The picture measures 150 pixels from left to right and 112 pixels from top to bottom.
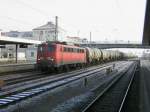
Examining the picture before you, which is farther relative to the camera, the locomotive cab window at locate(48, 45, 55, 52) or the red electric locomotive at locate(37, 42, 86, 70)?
the locomotive cab window at locate(48, 45, 55, 52)

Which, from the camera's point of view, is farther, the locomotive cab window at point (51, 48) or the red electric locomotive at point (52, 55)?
the locomotive cab window at point (51, 48)

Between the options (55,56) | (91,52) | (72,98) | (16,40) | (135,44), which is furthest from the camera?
(135,44)

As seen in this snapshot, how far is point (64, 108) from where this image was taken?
44.8 ft

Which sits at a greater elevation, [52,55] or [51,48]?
[51,48]

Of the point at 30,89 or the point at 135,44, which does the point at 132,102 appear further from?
the point at 135,44

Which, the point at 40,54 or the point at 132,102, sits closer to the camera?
the point at 132,102

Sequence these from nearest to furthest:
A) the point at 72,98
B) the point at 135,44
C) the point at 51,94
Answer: the point at 72,98
the point at 51,94
the point at 135,44

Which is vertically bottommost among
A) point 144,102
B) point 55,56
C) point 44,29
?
point 144,102

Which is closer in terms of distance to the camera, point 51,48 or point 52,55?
point 52,55

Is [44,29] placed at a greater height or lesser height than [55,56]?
greater

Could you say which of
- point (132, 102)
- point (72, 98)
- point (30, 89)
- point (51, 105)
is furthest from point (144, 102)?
point (30, 89)

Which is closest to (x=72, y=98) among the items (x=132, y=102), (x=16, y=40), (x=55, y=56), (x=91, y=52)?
(x=132, y=102)

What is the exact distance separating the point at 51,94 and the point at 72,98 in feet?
5.37

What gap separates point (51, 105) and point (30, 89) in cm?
514
